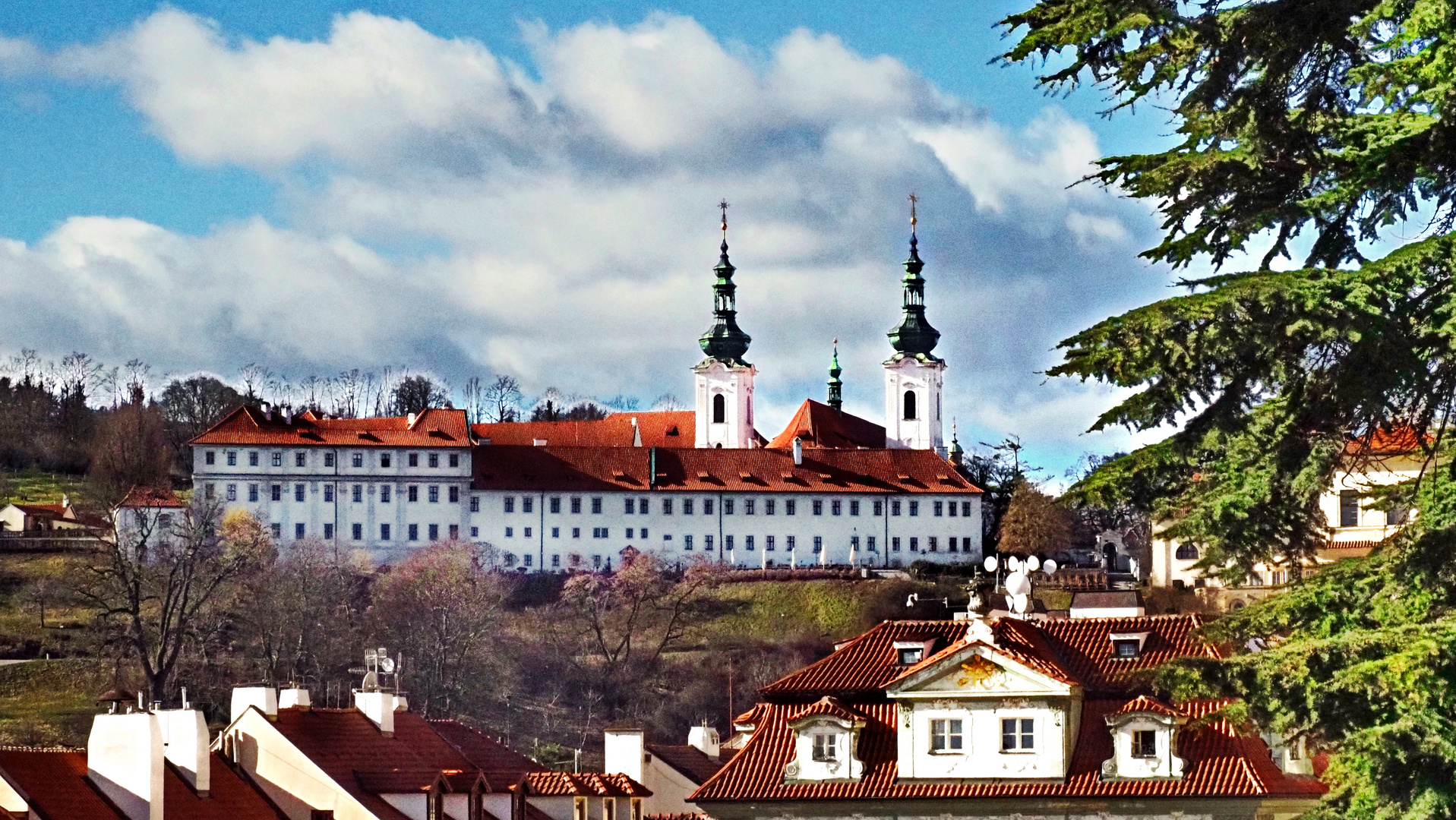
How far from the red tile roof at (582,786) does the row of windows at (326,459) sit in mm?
94128

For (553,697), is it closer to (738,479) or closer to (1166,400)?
(738,479)

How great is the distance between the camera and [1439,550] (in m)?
14.1

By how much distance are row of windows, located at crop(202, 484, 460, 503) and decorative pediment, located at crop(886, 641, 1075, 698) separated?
337 feet

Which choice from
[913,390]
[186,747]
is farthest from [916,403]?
[186,747]

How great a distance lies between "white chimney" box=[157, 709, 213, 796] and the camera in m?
31.0

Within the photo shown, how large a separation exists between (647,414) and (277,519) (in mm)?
27200

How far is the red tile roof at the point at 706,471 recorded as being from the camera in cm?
13225

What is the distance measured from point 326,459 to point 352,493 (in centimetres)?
194

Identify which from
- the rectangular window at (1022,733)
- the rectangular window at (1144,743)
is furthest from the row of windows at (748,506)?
the rectangular window at (1144,743)

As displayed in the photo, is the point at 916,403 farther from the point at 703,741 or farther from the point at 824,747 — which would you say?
the point at 824,747

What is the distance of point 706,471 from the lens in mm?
134125

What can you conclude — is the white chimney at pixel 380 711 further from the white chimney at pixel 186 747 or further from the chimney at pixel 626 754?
the white chimney at pixel 186 747

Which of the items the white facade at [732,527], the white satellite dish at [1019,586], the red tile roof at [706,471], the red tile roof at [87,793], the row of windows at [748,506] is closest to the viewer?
the red tile roof at [87,793]

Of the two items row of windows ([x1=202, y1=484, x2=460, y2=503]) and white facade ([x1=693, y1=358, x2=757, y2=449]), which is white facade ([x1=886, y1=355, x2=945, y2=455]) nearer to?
white facade ([x1=693, y1=358, x2=757, y2=449])
